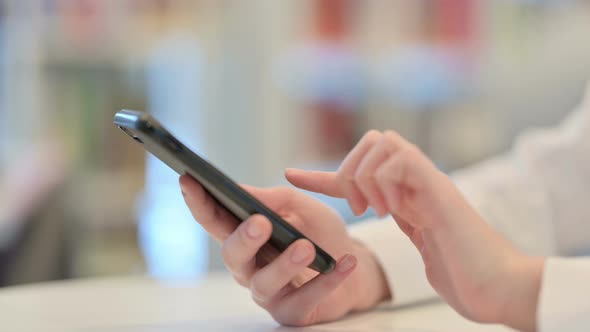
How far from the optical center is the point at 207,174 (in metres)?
0.41

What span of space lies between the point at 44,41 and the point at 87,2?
0.55 ft

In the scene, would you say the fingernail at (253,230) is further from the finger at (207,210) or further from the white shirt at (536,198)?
the white shirt at (536,198)

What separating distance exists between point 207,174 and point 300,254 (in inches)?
3.1

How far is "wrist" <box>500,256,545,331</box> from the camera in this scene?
1.46 ft

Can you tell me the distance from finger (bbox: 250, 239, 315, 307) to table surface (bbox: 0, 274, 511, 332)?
3cm

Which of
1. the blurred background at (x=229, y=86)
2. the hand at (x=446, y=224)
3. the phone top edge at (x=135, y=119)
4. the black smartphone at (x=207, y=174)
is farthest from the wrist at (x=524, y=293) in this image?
the blurred background at (x=229, y=86)

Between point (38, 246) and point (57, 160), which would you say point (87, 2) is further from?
point (38, 246)

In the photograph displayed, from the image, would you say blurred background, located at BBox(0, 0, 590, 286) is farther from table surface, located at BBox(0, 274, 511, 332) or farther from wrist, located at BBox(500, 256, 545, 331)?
wrist, located at BBox(500, 256, 545, 331)

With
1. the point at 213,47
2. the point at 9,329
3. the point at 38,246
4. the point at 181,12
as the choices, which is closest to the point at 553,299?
the point at 9,329

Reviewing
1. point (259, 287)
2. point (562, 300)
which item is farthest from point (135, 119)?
point (562, 300)

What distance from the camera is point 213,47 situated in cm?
206

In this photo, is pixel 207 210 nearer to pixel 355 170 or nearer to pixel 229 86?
pixel 355 170

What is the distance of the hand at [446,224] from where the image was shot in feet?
1.39

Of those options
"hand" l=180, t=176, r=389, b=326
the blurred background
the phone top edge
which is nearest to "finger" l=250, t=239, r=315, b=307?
"hand" l=180, t=176, r=389, b=326
